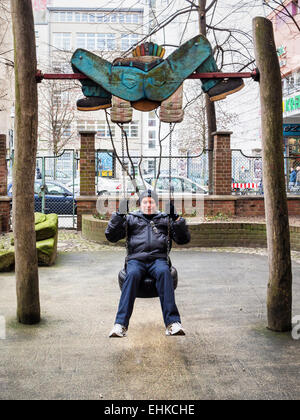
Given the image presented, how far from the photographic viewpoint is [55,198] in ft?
54.3

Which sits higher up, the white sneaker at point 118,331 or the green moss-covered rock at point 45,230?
the green moss-covered rock at point 45,230

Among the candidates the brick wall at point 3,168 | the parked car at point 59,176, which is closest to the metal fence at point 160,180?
the brick wall at point 3,168

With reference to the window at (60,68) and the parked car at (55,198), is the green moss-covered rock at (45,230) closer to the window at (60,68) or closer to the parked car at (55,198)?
the parked car at (55,198)

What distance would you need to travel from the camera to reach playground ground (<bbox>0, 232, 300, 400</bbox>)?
365 centimetres

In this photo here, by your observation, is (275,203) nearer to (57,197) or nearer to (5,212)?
(5,212)

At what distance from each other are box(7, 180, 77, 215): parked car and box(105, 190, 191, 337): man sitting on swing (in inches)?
447

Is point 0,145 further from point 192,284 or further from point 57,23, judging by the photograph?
point 57,23

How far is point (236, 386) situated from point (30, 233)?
2.65 meters

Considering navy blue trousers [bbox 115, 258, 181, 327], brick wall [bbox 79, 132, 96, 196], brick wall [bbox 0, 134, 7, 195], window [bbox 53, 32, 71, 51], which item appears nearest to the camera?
navy blue trousers [bbox 115, 258, 181, 327]

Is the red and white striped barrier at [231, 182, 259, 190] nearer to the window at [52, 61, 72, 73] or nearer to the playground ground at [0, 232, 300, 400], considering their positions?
the playground ground at [0, 232, 300, 400]

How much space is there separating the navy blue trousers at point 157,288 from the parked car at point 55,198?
38.5ft

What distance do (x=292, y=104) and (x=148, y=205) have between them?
22.3m

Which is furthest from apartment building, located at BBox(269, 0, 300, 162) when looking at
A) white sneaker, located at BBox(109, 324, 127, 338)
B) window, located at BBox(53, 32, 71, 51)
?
window, located at BBox(53, 32, 71, 51)

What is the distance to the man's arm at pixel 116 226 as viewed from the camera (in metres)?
5.12
